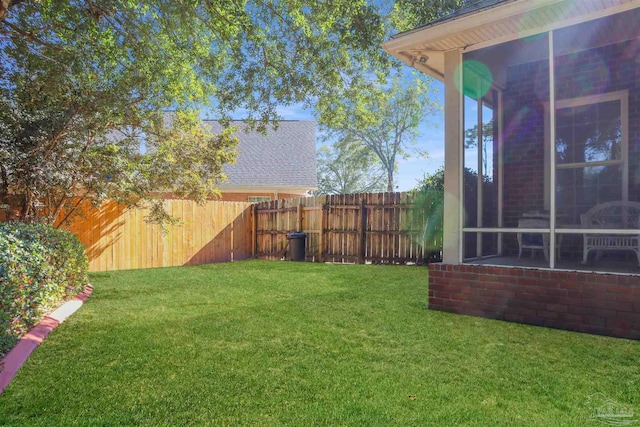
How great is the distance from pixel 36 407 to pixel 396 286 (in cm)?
526

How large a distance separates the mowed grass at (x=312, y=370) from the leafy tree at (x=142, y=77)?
10.5ft

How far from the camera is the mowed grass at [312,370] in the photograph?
240 centimetres

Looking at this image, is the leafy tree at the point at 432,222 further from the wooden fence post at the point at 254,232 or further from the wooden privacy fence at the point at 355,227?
the wooden fence post at the point at 254,232

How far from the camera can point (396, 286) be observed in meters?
6.81

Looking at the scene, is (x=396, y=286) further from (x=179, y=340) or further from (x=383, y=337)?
(x=179, y=340)

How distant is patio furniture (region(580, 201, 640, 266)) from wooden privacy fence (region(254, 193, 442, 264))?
15.4 ft

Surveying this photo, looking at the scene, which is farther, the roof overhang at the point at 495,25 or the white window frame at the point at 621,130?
the white window frame at the point at 621,130

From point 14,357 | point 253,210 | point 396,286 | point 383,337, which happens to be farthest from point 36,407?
point 253,210

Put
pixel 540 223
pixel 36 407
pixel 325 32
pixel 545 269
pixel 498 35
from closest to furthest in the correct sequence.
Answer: pixel 36 407 → pixel 545 269 → pixel 498 35 → pixel 540 223 → pixel 325 32

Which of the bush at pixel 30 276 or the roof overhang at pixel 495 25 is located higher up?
the roof overhang at pixel 495 25

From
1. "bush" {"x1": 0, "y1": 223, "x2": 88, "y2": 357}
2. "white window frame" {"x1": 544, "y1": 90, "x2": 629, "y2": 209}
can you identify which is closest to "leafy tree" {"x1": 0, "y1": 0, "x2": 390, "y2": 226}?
"bush" {"x1": 0, "y1": 223, "x2": 88, "y2": 357}

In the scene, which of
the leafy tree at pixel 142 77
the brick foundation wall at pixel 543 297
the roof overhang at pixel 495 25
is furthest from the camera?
the leafy tree at pixel 142 77

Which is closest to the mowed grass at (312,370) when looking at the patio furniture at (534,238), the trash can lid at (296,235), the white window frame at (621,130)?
the patio furniture at (534,238)

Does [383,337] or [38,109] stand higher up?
[38,109]
